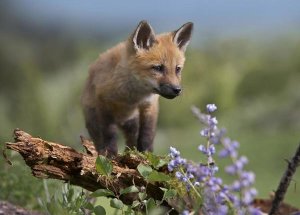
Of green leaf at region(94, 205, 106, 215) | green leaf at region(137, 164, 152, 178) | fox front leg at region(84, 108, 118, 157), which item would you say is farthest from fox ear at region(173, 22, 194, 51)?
green leaf at region(94, 205, 106, 215)

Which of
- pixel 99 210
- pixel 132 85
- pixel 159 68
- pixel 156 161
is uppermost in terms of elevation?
pixel 159 68

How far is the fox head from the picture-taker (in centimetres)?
516

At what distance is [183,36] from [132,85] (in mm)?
626

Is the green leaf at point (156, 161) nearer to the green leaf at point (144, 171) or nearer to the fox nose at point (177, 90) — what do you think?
the green leaf at point (144, 171)

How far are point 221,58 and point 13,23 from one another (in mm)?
5819

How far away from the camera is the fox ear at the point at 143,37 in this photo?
5305 millimetres

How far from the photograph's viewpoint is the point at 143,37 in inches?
211

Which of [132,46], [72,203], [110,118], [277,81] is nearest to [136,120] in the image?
[110,118]

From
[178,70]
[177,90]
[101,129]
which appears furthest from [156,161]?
[178,70]

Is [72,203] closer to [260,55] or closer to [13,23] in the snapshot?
[260,55]

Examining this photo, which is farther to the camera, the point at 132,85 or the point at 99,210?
the point at 132,85

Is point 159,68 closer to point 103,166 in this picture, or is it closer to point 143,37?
point 143,37

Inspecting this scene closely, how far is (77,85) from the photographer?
13344 millimetres

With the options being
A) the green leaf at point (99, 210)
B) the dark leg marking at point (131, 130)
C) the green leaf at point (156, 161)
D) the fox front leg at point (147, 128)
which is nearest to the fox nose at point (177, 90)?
the fox front leg at point (147, 128)
